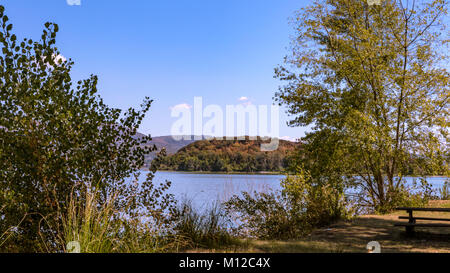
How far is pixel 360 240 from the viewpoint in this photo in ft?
25.6

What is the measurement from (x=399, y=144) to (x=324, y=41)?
434cm

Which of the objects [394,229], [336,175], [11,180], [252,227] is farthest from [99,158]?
[336,175]

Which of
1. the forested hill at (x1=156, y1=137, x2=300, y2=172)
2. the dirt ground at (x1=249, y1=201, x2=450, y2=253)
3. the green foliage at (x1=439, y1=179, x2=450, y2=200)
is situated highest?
the forested hill at (x1=156, y1=137, x2=300, y2=172)

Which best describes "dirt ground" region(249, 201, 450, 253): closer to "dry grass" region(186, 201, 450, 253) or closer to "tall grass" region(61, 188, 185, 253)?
"dry grass" region(186, 201, 450, 253)

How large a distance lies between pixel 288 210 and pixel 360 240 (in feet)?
6.77

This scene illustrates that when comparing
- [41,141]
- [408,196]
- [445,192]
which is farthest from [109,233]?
[445,192]

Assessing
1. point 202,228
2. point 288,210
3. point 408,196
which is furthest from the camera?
point 408,196

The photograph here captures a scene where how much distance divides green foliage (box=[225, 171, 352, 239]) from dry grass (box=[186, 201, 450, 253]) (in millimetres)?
434

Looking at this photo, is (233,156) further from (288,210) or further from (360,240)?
(360,240)

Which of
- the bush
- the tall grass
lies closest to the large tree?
the bush

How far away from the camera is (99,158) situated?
654 centimetres

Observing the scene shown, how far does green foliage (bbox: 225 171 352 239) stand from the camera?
9.00m

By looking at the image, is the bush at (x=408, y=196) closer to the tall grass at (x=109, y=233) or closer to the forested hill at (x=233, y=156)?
the forested hill at (x=233, y=156)

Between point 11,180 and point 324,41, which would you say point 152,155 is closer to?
point 11,180
